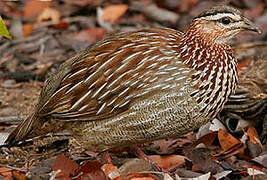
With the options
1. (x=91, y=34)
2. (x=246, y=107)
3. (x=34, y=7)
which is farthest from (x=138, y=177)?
(x=34, y=7)

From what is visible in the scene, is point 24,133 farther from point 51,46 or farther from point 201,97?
point 51,46

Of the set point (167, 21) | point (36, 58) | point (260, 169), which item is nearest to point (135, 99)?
point (260, 169)

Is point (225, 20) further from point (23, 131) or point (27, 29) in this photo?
point (27, 29)

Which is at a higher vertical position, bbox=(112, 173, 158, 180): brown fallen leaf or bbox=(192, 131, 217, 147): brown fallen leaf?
bbox=(112, 173, 158, 180): brown fallen leaf

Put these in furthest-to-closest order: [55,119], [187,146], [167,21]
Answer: [167,21] < [187,146] < [55,119]

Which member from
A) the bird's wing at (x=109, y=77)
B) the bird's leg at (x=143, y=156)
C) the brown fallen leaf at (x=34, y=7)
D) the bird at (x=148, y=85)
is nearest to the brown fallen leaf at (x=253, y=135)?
the bird at (x=148, y=85)

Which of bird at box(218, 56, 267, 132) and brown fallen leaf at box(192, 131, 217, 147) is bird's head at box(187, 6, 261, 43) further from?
brown fallen leaf at box(192, 131, 217, 147)

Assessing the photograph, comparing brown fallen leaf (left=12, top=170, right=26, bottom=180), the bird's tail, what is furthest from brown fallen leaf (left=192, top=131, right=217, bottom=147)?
brown fallen leaf (left=12, top=170, right=26, bottom=180)
